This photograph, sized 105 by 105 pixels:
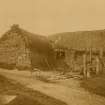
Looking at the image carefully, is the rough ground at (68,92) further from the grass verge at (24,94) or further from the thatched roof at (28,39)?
the thatched roof at (28,39)

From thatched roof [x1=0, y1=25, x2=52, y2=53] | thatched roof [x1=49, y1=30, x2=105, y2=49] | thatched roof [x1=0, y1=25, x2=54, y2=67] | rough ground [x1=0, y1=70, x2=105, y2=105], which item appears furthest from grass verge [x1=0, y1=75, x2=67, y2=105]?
thatched roof [x1=49, y1=30, x2=105, y2=49]

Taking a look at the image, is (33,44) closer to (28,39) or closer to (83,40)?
(28,39)

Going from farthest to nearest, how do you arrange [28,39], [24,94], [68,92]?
1. [28,39]
2. [68,92]
3. [24,94]

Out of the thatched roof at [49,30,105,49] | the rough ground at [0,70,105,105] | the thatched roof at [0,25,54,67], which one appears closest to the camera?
the rough ground at [0,70,105,105]

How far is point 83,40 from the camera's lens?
116ft

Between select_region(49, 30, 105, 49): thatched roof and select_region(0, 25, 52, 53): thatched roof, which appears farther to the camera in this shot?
select_region(49, 30, 105, 49): thatched roof

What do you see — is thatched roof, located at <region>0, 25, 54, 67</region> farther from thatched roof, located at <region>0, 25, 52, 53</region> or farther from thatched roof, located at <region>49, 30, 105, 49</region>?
thatched roof, located at <region>49, 30, 105, 49</region>

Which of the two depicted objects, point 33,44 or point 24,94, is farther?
point 33,44

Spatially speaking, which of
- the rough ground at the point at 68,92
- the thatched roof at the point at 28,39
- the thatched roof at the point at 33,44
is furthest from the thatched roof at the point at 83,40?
the rough ground at the point at 68,92

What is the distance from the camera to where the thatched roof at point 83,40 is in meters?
33.2

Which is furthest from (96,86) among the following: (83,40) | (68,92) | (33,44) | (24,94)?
(83,40)

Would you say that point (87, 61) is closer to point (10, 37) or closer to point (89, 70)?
point (89, 70)

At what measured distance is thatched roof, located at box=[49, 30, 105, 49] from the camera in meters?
33.2

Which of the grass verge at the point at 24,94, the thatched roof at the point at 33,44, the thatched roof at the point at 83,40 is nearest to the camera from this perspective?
the grass verge at the point at 24,94
